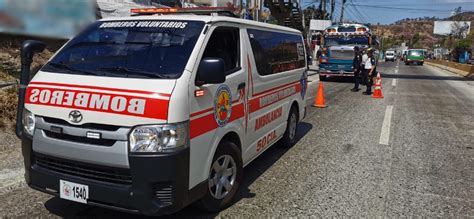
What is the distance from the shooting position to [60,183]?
339cm

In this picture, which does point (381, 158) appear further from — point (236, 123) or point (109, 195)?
point (109, 195)

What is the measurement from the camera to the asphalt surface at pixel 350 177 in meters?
4.20

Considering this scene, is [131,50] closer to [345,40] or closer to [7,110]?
[7,110]

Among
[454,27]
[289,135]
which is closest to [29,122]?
[289,135]

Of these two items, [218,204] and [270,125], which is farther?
[270,125]

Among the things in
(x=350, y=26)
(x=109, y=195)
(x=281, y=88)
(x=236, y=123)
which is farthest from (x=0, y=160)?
(x=350, y=26)

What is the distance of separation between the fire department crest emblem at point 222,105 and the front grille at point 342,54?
658 inches

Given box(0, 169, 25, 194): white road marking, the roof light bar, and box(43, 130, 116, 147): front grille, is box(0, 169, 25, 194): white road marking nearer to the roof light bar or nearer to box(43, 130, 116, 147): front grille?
box(43, 130, 116, 147): front grille

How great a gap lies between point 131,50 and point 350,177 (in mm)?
3310

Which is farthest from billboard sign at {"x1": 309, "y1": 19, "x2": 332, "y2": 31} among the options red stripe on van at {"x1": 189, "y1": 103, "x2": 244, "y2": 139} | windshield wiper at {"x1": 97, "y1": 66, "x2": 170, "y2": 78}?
windshield wiper at {"x1": 97, "y1": 66, "x2": 170, "y2": 78}

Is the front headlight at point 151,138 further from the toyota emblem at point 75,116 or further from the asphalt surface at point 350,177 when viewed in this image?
the asphalt surface at point 350,177

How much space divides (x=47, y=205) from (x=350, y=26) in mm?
18982

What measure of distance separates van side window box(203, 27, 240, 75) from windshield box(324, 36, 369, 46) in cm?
1689

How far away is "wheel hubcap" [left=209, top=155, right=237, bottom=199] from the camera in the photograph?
393 centimetres
